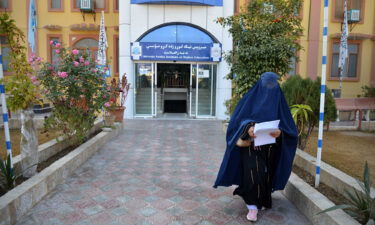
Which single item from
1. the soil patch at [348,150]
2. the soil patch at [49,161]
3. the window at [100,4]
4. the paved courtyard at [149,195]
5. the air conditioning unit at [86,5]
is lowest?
the paved courtyard at [149,195]

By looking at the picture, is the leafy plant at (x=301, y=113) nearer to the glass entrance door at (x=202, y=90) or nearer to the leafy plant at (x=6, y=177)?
the leafy plant at (x=6, y=177)

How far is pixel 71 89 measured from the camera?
17.6 ft

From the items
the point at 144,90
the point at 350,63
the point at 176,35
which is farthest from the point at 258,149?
the point at 350,63

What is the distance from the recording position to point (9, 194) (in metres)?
2.99

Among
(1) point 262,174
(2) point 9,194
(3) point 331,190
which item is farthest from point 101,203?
(3) point 331,190

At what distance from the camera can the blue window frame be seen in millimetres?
11430

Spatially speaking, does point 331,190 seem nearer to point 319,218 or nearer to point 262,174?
point 319,218

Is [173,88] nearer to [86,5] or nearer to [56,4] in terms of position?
[86,5]

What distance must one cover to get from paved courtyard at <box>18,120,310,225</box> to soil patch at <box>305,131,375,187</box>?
190 cm

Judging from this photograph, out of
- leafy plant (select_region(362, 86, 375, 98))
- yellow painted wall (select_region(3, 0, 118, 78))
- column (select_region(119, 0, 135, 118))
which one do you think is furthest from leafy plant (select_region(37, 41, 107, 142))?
leafy plant (select_region(362, 86, 375, 98))

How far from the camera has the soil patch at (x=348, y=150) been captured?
5004mm

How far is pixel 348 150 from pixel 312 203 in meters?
4.00

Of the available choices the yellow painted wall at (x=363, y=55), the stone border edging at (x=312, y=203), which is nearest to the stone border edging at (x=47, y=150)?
the stone border edging at (x=312, y=203)

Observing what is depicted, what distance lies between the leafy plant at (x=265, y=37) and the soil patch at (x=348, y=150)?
1987 millimetres
